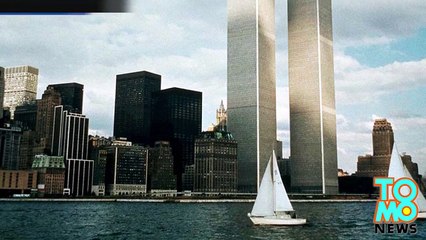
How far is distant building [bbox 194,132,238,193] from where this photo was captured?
13025 cm

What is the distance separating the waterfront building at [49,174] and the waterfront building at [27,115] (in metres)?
25.0

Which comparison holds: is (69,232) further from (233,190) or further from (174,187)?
(174,187)

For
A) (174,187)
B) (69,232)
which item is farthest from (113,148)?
(69,232)

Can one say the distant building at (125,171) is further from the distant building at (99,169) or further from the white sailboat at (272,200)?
the white sailboat at (272,200)

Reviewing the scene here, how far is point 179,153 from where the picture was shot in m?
172

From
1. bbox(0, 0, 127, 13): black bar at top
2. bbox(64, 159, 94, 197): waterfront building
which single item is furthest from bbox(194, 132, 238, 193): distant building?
bbox(0, 0, 127, 13): black bar at top

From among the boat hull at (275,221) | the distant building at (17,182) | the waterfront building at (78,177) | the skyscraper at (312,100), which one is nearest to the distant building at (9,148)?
the distant building at (17,182)

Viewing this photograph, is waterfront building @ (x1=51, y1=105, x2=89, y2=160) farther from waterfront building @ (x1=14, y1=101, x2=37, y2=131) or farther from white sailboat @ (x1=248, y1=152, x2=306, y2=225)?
white sailboat @ (x1=248, y1=152, x2=306, y2=225)

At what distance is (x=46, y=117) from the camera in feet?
527

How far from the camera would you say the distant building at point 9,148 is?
14188cm

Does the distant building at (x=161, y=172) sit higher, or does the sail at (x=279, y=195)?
the distant building at (x=161, y=172)

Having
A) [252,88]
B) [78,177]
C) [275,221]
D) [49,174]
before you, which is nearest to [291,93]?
[252,88]

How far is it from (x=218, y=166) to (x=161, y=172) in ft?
68.3

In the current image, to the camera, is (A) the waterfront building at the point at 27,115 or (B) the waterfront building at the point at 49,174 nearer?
(B) the waterfront building at the point at 49,174
